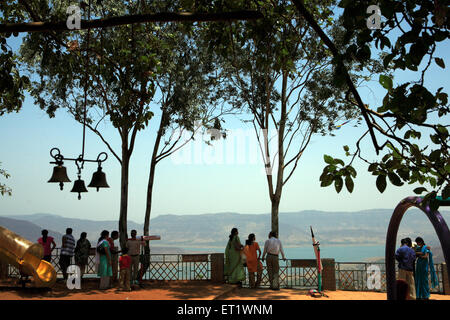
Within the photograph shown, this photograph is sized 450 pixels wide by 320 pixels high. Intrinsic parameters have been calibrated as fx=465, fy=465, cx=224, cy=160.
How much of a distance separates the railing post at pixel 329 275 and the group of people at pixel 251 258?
140 cm

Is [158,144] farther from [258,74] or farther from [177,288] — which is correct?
[177,288]

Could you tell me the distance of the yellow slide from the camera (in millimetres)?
12516

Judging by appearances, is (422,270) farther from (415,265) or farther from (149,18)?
(149,18)

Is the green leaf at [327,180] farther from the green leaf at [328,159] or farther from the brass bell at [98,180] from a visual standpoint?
the brass bell at [98,180]

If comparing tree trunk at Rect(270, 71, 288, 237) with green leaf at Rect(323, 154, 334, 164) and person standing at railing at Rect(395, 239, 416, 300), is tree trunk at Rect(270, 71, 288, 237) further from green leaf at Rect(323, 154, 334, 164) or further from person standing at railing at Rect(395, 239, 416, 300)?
green leaf at Rect(323, 154, 334, 164)

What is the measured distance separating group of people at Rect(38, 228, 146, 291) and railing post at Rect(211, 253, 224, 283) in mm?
2593

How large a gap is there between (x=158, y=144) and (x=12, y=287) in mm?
9950

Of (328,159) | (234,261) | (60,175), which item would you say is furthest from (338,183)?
(234,261)

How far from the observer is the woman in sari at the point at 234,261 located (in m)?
15.6

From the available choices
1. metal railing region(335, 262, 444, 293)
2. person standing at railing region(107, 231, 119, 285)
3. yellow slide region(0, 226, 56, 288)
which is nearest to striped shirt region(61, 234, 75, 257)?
person standing at railing region(107, 231, 119, 285)

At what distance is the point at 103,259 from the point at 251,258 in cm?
479

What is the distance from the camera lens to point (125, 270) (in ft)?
46.0

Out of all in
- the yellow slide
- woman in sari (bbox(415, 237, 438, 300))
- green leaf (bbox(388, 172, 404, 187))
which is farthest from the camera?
woman in sari (bbox(415, 237, 438, 300))
